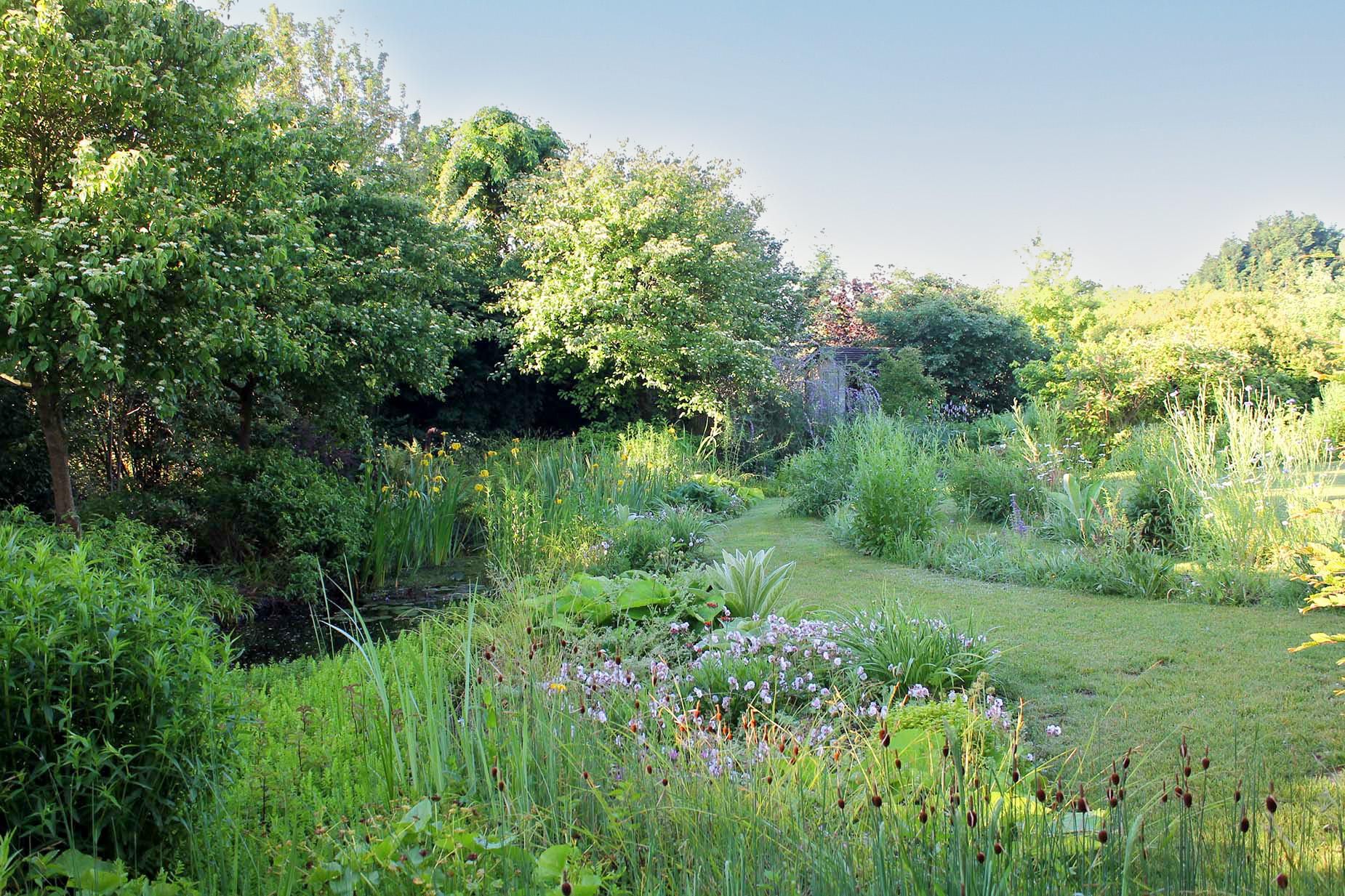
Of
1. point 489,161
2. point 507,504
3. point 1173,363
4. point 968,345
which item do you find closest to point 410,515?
point 507,504

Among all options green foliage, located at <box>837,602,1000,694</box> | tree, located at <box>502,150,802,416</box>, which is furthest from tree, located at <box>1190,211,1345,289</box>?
green foliage, located at <box>837,602,1000,694</box>

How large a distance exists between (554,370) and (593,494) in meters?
5.86

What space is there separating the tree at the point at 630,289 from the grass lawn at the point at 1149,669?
708cm

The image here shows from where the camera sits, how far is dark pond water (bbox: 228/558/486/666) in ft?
17.7

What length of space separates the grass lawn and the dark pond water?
2.98 m

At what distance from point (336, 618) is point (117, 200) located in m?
3.23

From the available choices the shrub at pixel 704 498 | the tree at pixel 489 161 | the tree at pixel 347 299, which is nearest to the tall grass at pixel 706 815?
the tree at pixel 347 299

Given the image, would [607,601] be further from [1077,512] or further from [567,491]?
[1077,512]

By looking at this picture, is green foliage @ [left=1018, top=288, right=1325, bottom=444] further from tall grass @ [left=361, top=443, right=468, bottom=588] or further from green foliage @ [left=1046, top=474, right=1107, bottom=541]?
tall grass @ [left=361, top=443, right=468, bottom=588]

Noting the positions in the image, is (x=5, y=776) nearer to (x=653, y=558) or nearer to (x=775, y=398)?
(x=653, y=558)

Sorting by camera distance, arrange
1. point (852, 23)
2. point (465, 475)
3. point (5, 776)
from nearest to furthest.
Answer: point (5, 776), point (465, 475), point (852, 23)

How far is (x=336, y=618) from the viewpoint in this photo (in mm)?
6137

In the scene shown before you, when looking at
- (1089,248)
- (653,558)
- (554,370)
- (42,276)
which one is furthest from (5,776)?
(1089,248)

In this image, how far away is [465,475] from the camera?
901cm
